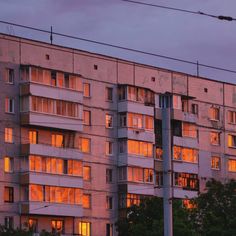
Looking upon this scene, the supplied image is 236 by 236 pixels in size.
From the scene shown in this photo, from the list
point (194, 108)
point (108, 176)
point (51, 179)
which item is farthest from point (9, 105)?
point (194, 108)

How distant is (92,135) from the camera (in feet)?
286

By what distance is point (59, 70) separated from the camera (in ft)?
274

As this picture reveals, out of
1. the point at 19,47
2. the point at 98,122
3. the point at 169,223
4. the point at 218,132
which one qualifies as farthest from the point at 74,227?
the point at 169,223

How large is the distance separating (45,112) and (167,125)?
44551 millimetres

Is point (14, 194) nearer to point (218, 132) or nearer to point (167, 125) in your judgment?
point (218, 132)

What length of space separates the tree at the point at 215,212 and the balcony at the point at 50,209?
14.1 meters

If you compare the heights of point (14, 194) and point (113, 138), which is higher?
point (113, 138)

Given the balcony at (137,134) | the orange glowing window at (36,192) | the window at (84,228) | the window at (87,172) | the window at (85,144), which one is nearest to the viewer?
the orange glowing window at (36,192)

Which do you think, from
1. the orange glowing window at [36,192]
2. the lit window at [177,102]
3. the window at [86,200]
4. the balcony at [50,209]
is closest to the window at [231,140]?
the lit window at [177,102]

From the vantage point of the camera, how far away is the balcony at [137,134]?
3479 inches

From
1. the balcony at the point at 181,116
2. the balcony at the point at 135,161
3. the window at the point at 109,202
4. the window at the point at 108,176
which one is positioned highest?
the balcony at the point at 181,116

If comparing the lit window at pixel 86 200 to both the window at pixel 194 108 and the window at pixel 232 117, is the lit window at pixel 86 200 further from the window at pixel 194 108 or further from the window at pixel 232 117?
the window at pixel 232 117

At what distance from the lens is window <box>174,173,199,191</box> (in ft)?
304

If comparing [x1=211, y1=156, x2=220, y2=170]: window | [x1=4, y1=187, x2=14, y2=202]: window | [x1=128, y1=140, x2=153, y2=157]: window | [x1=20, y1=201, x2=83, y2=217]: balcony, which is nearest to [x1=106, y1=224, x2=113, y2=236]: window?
[x1=20, y1=201, x2=83, y2=217]: balcony
